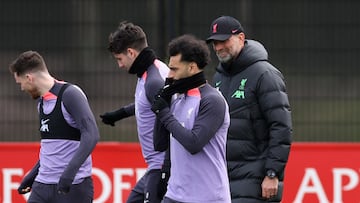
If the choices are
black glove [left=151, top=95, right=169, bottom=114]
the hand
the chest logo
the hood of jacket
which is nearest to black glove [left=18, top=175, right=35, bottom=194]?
the hand

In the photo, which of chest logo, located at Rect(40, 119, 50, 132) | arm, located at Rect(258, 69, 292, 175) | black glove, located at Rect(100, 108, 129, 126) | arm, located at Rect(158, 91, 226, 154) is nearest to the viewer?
arm, located at Rect(158, 91, 226, 154)

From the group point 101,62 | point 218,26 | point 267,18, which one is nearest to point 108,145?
point 101,62

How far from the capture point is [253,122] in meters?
7.40

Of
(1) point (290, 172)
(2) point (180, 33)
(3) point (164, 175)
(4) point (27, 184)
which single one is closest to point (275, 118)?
(3) point (164, 175)

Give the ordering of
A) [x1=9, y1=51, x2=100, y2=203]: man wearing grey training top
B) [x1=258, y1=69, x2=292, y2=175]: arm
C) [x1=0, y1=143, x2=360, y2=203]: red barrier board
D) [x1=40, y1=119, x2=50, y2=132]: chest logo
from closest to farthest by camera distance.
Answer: [x1=258, y1=69, x2=292, y2=175]: arm, [x1=9, y1=51, x2=100, y2=203]: man wearing grey training top, [x1=40, y1=119, x2=50, y2=132]: chest logo, [x1=0, y1=143, x2=360, y2=203]: red barrier board

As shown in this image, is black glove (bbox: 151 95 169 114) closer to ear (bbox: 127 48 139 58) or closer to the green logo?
the green logo

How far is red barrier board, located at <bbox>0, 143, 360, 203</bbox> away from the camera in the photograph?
10561 millimetres

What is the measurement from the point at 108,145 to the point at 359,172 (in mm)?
2466

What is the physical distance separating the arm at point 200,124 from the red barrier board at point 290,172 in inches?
167

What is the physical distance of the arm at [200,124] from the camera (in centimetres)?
639

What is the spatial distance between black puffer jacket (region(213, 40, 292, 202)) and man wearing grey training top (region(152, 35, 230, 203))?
0.76 metres

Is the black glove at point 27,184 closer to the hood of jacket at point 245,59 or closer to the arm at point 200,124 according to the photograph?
the hood of jacket at point 245,59

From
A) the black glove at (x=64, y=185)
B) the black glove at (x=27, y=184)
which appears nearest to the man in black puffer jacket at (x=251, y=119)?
the black glove at (x=64, y=185)

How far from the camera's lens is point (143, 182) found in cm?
825
